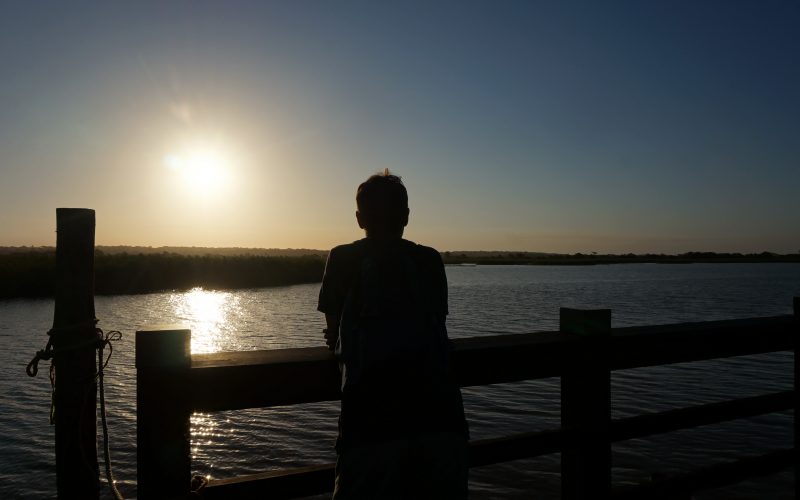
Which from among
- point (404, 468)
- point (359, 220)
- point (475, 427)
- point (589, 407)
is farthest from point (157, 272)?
point (404, 468)

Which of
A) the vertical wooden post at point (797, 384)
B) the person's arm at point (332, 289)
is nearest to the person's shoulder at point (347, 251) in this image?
the person's arm at point (332, 289)

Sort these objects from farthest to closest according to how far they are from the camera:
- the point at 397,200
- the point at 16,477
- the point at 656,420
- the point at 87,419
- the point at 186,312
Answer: the point at 186,312 < the point at 16,477 < the point at 656,420 < the point at 87,419 < the point at 397,200

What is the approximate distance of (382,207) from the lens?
2422 millimetres

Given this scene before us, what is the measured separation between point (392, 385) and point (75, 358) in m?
1.57

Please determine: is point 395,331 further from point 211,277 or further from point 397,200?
point 211,277

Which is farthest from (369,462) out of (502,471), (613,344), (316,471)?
(502,471)

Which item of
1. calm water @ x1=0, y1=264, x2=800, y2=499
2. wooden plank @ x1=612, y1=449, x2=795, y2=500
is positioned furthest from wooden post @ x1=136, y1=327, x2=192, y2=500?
calm water @ x1=0, y1=264, x2=800, y2=499

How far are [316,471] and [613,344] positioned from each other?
69.0 inches

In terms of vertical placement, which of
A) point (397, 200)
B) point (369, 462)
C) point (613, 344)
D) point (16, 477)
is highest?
point (397, 200)

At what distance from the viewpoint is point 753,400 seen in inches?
156

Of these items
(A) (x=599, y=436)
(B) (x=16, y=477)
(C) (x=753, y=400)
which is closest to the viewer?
(A) (x=599, y=436)

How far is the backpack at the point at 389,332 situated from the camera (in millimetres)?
2193

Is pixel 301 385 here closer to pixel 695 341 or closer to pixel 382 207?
pixel 382 207

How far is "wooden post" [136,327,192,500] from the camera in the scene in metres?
2.25
